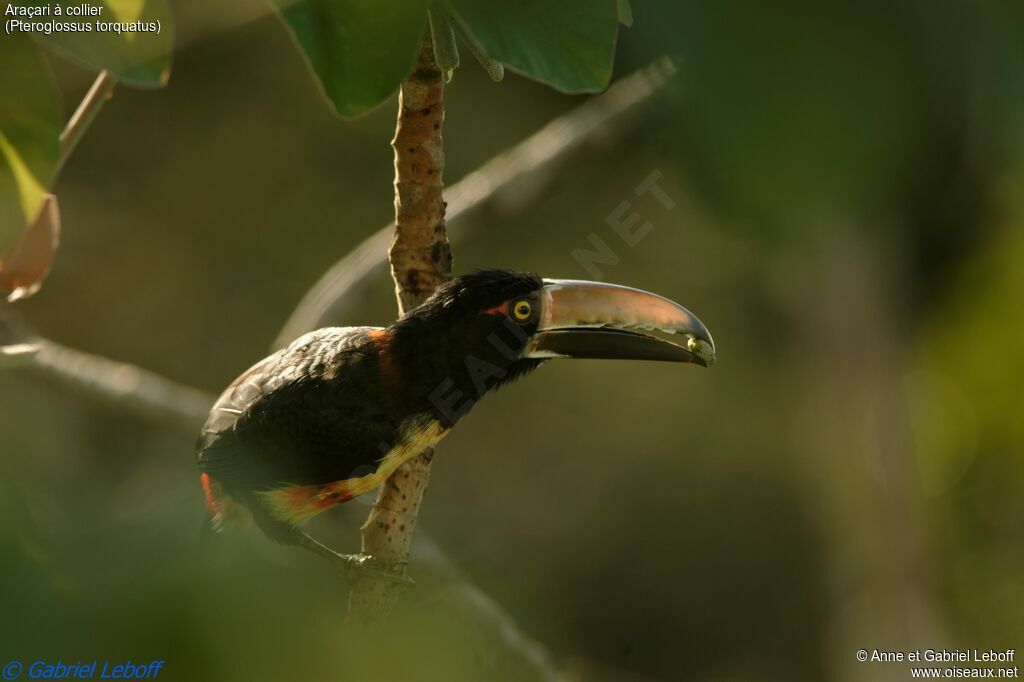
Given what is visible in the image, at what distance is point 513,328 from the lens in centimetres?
314

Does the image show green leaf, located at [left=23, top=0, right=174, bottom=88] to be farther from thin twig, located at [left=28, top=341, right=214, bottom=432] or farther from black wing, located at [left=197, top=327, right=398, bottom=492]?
thin twig, located at [left=28, top=341, right=214, bottom=432]

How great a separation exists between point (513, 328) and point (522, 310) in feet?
0.20

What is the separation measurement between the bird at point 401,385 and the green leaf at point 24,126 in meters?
1.45

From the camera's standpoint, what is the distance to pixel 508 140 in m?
9.10

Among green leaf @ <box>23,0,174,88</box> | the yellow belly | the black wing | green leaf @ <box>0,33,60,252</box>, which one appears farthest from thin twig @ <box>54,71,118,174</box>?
the yellow belly

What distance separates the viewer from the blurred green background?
1.24 meters

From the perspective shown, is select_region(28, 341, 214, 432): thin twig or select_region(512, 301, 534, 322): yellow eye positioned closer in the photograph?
select_region(512, 301, 534, 322): yellow eye

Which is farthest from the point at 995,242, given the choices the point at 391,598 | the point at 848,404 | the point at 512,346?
the point at 391,598

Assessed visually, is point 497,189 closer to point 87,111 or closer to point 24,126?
point 87,111

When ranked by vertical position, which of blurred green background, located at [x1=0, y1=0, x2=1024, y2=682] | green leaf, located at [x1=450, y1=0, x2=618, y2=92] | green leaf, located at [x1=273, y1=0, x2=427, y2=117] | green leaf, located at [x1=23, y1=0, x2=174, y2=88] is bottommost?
blurred green background, located at [x1=0, y1=0, x2=1024, y2=682]

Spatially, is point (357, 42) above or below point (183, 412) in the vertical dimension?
above

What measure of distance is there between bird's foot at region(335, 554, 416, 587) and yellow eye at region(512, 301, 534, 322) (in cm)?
76

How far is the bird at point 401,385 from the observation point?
3.10 meters

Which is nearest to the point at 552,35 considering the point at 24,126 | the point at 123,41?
the point at 123,41
